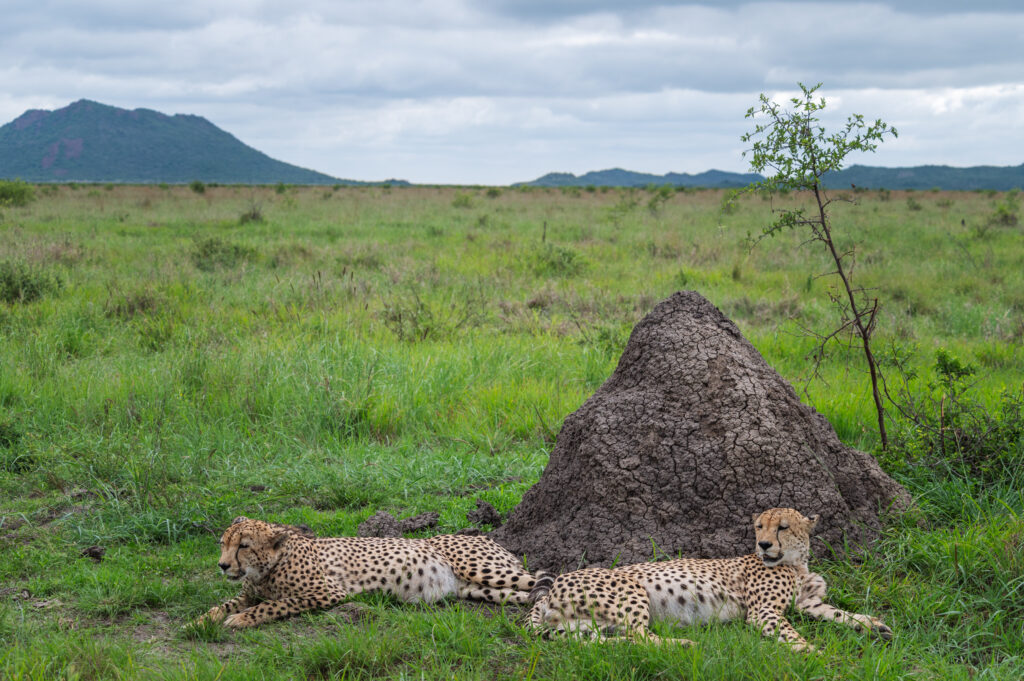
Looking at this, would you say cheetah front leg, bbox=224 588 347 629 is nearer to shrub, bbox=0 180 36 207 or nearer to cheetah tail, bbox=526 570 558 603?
cheetah tail, bbox=526 570 558 603

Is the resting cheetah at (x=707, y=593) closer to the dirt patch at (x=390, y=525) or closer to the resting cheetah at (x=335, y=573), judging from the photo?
the resting cheetah at (x=335, y=573)

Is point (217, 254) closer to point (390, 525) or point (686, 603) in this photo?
point (390, 525)

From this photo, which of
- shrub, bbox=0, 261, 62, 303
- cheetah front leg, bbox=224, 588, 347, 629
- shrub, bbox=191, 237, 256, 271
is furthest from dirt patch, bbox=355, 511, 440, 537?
shrub, bbox=191, 237, 256, 271

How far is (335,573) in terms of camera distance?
3.63m

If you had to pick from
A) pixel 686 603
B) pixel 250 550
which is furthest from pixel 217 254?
pixel 686 603

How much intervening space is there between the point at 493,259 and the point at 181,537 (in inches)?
401

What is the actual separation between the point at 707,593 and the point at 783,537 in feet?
1.31

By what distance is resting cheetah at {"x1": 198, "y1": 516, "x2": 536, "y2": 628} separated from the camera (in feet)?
11.5

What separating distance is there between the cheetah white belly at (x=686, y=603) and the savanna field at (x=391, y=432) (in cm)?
9

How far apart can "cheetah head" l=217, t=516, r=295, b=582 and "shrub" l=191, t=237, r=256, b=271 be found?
1018 cm

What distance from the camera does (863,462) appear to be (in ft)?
13.8

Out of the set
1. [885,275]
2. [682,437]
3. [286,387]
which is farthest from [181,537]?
[885,275]

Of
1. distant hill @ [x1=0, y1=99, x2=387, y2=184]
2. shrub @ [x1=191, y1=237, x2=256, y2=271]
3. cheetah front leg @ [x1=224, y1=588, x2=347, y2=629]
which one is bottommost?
cheetah front leg @ [x1=224, y1=588, x2=347, y2=629]

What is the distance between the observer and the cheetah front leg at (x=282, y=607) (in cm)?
342
